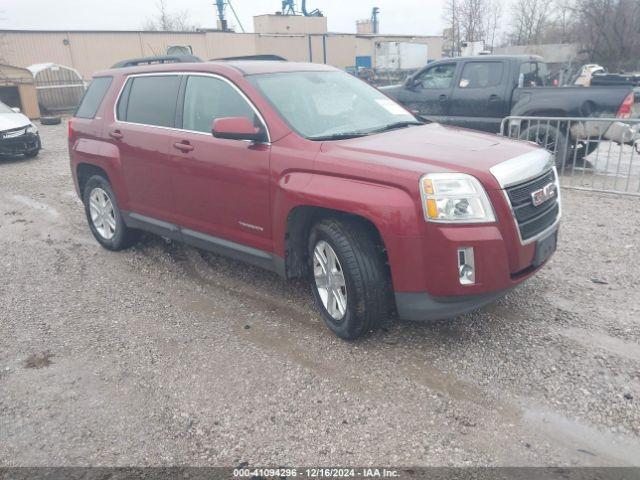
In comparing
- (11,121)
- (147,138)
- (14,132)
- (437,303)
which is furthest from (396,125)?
(11,121)

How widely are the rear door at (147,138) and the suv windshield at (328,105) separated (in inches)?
40.9

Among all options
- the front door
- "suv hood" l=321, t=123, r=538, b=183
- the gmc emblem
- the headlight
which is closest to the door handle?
the front door

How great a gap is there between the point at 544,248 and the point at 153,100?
358 cm

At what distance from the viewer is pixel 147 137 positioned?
4.76 meters

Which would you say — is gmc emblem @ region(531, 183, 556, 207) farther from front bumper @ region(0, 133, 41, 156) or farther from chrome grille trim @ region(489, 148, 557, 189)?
front bumper @ region(0, 133, 41, 156)

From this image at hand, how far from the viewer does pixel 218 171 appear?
4109 millimetres

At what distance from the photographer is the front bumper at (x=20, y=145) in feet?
Result: 37.8

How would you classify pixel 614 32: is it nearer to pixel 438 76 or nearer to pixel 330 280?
pixel 438 76

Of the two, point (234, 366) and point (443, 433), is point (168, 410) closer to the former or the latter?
point (234, 366)

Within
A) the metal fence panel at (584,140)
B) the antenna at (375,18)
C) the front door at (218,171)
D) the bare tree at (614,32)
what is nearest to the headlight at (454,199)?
the front door at (218,171)

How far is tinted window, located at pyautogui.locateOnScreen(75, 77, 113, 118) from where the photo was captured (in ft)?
18.0

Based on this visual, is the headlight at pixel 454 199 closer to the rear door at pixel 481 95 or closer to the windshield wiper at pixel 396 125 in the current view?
the windshield wiper at pixel 396 125

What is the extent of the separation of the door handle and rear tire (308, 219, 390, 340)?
54.7 inches

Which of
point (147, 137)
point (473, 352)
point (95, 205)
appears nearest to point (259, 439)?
point (473, 352)
